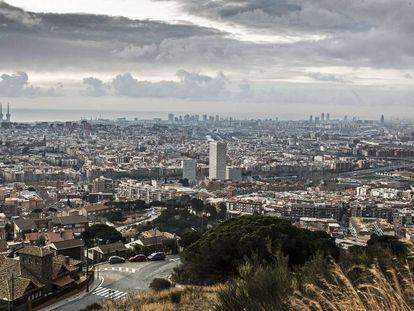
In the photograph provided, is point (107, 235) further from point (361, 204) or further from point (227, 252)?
point (361, 204)

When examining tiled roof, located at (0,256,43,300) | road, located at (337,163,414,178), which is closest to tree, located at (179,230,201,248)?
tiled roof, located at (0,256,43,300)

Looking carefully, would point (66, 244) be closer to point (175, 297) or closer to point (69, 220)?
point (69, 220)

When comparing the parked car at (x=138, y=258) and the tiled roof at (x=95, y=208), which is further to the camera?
the tiled roof at (x=95, y=208)

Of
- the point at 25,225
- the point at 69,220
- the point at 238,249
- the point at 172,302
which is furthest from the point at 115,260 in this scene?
the point at 25,225

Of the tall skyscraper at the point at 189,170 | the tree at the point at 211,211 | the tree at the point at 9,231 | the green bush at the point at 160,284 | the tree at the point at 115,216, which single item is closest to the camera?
the green bush at the point at 160,284

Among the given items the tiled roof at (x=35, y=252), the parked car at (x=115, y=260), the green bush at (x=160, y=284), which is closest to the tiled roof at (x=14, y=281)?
the tiled roof at (x=35, y=252)

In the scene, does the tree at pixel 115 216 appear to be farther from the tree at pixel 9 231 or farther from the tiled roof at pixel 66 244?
the tiled roof at pixel 66 244

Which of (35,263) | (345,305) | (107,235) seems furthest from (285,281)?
(107,235)

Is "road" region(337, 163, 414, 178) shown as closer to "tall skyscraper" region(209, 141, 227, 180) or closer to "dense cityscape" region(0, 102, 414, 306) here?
"dense cityscape" region(0, 102, 414, 306)

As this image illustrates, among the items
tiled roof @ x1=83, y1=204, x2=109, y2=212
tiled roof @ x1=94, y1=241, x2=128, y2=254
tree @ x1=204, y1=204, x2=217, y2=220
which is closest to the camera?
tiled roof @ x1=94, y1=241, x2=128, y2=254
